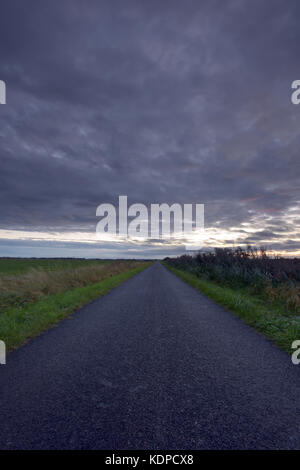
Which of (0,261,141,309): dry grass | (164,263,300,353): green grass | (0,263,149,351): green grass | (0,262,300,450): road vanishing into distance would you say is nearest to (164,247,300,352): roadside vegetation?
(164,263,300,353): green grass

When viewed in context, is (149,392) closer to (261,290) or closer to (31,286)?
(31,286)

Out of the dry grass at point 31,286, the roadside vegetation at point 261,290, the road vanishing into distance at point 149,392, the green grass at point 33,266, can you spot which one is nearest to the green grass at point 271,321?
the roadside vegetation at point 261,290

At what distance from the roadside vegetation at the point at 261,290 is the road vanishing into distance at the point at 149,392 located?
3.61ft

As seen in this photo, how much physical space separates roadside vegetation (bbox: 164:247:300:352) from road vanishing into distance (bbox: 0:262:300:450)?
1.10 m

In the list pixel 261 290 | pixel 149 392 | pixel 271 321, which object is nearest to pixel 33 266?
pixel 261 290

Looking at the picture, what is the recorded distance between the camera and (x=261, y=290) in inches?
555

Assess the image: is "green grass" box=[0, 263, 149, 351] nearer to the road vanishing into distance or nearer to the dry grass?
the road vanishing into distance

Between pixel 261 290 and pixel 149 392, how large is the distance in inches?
470

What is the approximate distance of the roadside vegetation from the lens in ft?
24.4

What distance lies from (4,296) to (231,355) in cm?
1041

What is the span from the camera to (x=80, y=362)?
5.00m

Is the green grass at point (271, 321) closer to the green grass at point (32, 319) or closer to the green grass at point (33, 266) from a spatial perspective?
the green grass at point (32, 319)

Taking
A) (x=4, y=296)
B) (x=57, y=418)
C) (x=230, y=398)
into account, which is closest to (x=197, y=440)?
(x=230, y=398)
